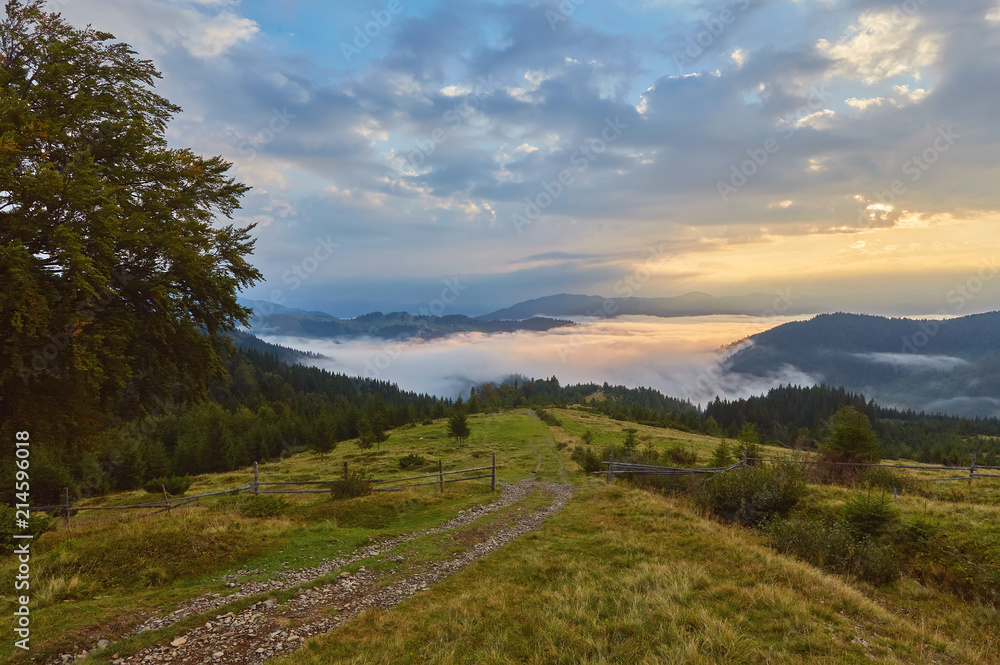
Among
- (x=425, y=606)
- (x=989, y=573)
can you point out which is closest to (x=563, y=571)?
(x=425, y=606)

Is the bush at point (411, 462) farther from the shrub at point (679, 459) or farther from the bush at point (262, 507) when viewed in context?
the shrub at point (679, 459)

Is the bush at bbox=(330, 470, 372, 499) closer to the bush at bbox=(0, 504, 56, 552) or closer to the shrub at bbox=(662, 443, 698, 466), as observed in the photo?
the bush at bbox=(0, 504, 56, 552)

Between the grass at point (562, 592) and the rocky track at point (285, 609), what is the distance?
39 centimetres

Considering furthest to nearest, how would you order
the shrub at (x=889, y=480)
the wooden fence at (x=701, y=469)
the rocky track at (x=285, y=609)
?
the wooden fence at (x=701, y=469) < the shrub at (x=889, y=480) < the rocky track at (x=285, y=609)

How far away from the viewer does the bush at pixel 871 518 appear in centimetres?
1373

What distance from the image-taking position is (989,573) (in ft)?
35.0

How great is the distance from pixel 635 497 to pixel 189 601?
18.6 meters

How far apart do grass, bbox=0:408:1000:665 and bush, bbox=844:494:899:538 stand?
2.87ft

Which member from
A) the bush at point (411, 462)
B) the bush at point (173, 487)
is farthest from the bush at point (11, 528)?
the bush at point (411, 462)

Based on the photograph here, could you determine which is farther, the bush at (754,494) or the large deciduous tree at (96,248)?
the bush at (754,494)

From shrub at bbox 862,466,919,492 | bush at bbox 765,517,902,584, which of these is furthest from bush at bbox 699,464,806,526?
shrub at bbox 862,466,919,492

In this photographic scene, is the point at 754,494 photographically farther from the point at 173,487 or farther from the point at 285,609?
the point at 173,487

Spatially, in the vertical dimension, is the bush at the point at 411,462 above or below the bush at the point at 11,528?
below

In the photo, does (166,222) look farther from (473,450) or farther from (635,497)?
(473,450)
